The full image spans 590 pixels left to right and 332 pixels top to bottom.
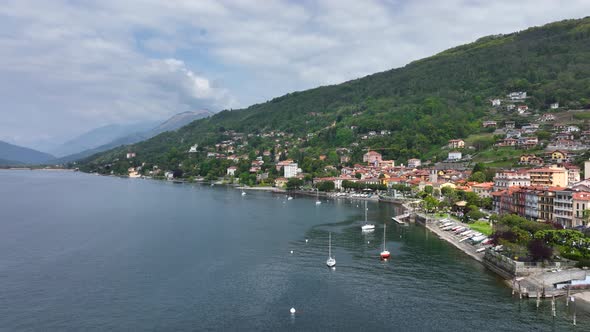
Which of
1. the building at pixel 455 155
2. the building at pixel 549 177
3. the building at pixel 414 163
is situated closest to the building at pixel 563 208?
the building at pixel 549 177

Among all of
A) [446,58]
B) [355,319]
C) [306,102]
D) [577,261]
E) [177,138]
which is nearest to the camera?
[355,319]

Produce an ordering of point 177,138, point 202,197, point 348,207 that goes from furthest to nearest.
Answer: point 177,138 < point 202,197 < point 348,207

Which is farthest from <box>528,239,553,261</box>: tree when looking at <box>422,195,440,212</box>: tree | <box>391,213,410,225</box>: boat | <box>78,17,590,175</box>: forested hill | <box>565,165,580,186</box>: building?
<box>78,17,590,175</box>: forested hill

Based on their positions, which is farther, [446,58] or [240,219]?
[446,58]

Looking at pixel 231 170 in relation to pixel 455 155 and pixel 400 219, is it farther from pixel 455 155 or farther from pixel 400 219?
pixel 400 219

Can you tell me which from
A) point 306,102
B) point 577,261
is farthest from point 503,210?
point 306,102

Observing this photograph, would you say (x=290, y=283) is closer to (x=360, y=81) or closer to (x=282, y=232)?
(x=282, y=232)

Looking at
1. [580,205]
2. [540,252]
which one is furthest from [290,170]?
[540,252]

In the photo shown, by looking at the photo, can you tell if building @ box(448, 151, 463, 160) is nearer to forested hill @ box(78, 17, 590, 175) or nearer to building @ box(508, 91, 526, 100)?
forested hill @ box(78, 17, 590, 175)
